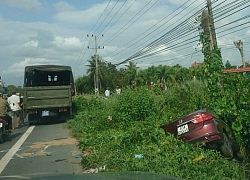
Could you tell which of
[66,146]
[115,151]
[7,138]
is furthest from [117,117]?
[115,151]

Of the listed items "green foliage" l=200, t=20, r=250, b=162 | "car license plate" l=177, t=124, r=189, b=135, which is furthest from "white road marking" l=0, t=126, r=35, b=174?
"green foliage" l=200, t=20, r=250, b=162

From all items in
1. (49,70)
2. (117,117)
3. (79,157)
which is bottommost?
A: (79,157)

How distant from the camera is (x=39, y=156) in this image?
369 inches

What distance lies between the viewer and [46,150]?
10.2 meters

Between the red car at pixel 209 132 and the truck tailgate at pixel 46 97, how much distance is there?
35.7 feet

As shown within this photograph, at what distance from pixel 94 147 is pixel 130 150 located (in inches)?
49.8

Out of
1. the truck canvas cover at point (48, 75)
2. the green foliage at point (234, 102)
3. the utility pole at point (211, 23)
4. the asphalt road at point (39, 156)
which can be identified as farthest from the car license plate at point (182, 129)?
the truck canvas cover at point (48, 75)

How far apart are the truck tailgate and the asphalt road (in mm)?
4762

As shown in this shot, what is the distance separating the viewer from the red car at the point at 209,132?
7.40 meters

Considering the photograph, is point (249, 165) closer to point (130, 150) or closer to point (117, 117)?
point (130, 150)

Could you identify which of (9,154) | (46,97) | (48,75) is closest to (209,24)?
(9,154)

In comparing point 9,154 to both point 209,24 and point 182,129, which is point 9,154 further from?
point 209,24

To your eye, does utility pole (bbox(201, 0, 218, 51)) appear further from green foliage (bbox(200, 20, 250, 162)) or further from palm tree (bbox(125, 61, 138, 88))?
palm tree (bbox(125, 61, 138, 88))

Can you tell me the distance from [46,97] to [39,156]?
341 inches
